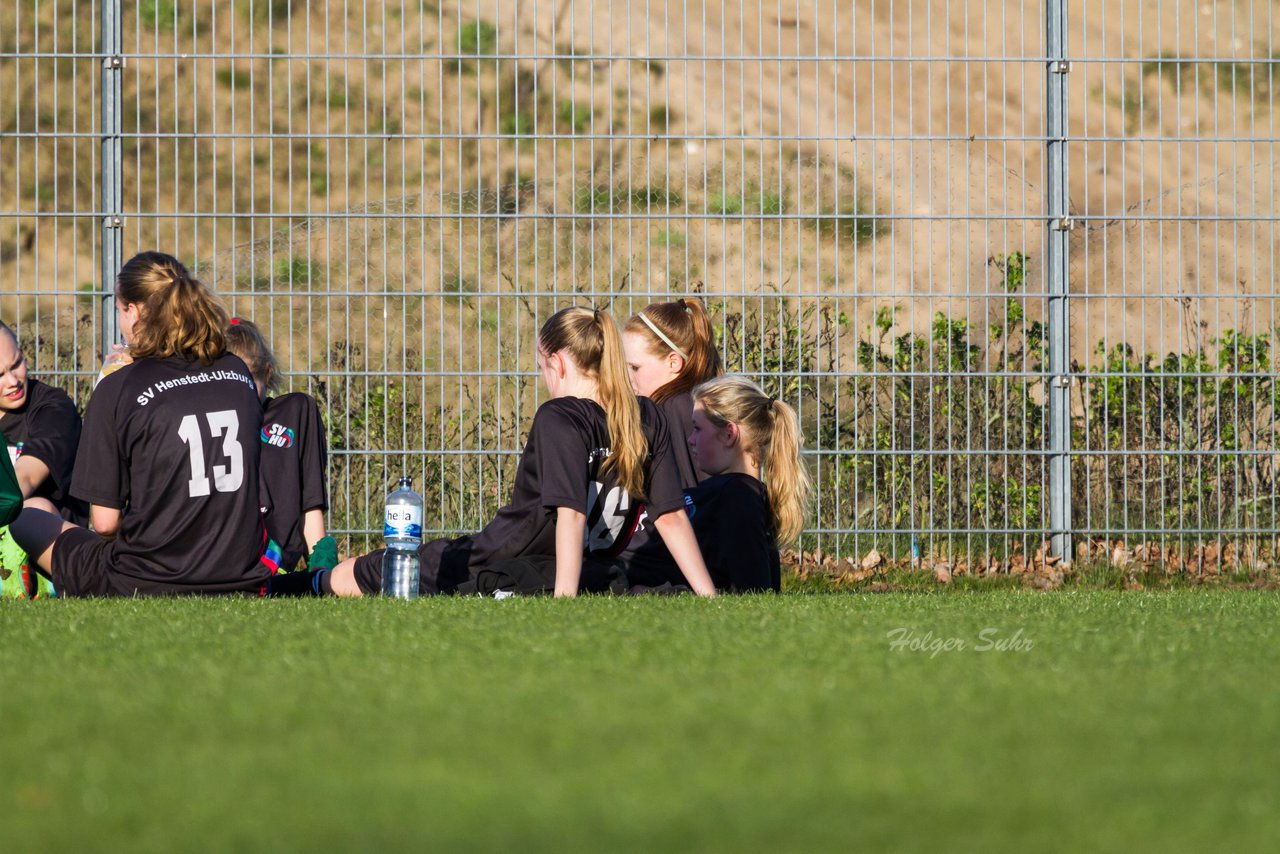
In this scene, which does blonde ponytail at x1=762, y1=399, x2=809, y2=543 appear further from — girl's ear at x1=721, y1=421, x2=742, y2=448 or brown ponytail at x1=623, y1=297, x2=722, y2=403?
brown ponytail at x1=623, y1=297, x2=722, y2=403

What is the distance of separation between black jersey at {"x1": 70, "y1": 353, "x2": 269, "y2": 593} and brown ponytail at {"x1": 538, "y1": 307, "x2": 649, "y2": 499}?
847 mm

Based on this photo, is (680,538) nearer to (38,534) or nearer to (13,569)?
(38,534)

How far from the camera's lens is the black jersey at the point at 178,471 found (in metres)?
4.25

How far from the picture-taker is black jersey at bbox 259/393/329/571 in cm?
524

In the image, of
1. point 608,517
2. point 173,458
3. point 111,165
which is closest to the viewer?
point 173,458

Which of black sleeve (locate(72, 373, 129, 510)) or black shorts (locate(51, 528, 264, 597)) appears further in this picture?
black shorts (locate(51, 528, 264, 597))

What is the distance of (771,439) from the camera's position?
4945 millimetres

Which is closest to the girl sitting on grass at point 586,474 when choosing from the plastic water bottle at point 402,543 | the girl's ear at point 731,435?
the plastic water bottle at point 402,543

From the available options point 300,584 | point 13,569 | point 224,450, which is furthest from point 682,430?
point 13,569

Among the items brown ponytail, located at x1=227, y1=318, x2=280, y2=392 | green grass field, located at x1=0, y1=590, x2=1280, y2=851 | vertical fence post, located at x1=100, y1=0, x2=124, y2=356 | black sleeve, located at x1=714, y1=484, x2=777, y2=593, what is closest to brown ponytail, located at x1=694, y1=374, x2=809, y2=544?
black sleeve, located at x1=714, y1=484, x2=777, y2=593

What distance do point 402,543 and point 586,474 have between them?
123 centimetres

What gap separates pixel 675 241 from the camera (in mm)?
6867

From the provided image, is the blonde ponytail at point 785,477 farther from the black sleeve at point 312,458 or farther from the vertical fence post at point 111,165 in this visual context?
the vertical fence post at point 111,165

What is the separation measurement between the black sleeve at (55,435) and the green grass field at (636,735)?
6.34ft
